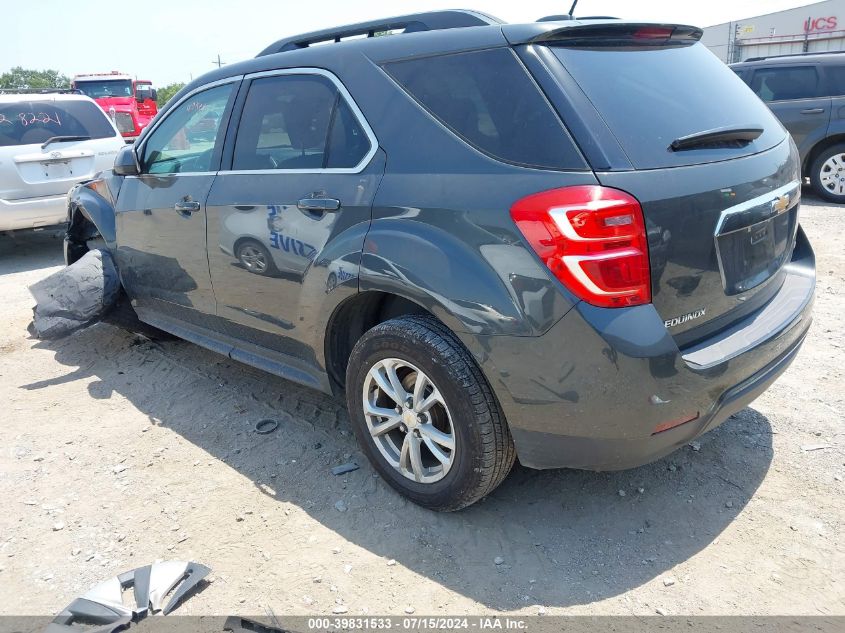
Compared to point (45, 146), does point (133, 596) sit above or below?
below

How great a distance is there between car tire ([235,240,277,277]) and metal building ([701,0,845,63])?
34.3 metres

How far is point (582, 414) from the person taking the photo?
229cm

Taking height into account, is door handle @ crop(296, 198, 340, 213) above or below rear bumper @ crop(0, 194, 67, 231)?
above

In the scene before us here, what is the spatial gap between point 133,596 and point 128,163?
8.80 ft

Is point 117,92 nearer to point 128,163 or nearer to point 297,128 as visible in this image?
point 128,163

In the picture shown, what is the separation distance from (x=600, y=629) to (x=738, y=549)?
27.6 inches

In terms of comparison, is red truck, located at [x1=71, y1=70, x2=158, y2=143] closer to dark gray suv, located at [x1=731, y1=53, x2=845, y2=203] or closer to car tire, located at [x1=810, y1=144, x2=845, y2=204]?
dark gray suv, located at [x1=731, y1=53, x2=845, y2=203]

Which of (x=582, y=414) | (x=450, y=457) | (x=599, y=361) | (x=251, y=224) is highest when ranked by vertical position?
(x=251, y=224)

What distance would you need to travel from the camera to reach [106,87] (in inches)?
823

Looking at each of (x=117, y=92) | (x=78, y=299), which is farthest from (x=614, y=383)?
(x=117, y=92)

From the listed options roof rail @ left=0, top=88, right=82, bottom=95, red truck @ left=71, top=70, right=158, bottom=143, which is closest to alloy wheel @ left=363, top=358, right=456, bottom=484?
roof rail @ left=0, top=88, right=82, bottom=95

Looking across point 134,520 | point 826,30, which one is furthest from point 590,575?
point 826,30

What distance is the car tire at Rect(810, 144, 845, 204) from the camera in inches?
345

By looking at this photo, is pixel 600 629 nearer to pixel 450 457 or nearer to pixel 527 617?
pixel 527 617
